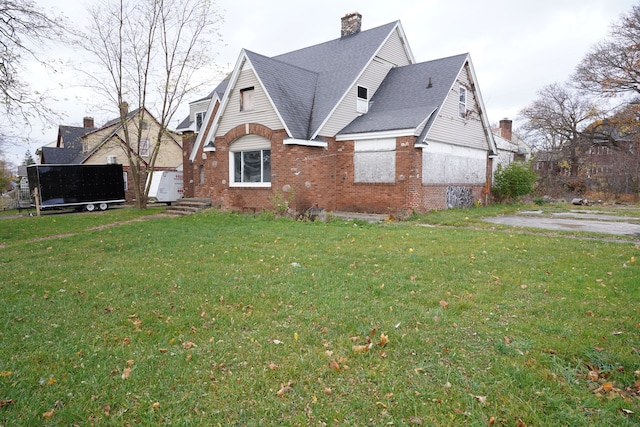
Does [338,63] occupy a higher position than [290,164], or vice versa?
[338,63]

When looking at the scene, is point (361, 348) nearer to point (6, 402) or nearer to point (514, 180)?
point (6, 402)

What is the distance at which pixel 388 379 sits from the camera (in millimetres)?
3324

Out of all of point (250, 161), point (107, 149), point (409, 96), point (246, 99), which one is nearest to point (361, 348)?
point (250, 161)

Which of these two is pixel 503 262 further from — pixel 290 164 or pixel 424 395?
pixel 290 164

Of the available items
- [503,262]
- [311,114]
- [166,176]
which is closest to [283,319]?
[503,262]

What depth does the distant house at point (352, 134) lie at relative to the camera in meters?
15.4

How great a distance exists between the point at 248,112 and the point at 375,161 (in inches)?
233

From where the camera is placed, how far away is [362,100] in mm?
18000

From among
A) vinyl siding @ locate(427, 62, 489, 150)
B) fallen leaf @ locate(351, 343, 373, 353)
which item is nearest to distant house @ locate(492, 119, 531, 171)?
vinyl siding @ locate(427, 62, 489, 150)

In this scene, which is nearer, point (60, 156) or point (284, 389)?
point (284, 389)

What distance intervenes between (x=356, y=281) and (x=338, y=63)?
1571 centimetres

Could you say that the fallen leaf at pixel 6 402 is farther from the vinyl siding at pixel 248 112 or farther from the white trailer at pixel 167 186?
the white trailer at pixel 167 186

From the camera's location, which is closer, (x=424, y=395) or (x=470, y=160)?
(x=424, y=395)

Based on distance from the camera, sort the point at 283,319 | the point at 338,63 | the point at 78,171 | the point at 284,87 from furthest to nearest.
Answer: the point at 78,171, the point at 338,63, the point at 284,87, the point at 283,319
